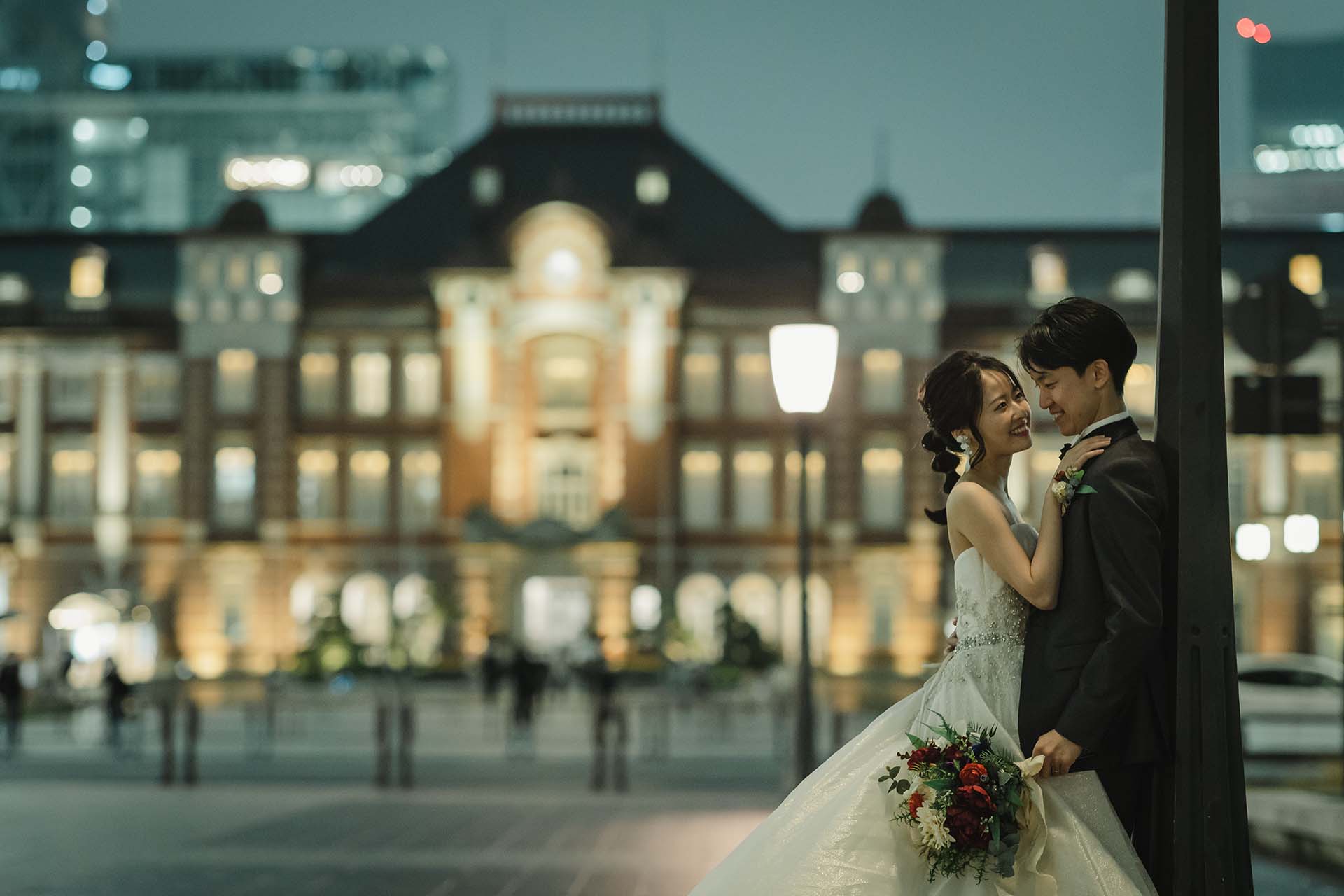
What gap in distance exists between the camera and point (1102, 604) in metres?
3.58

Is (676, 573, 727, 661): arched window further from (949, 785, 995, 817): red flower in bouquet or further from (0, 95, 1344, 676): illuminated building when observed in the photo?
(949, 785, 995, 817): red flower in bouquet

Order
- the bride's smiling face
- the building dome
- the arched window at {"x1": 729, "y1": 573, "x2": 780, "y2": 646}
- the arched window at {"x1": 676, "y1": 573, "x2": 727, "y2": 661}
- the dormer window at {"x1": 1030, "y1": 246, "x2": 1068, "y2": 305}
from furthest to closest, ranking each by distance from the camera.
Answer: the dormer window at {"x1": 1030, "y1": 246, "x2": 1068, "y2": 305} < the building dome < the arched window at {"x1": 729, "y1": 573, "x2": 780, "y2": 646} < the arched window at {"x1": 676, "y1": 573, "x2": 727, "y2": 661} < the bride's smiling face

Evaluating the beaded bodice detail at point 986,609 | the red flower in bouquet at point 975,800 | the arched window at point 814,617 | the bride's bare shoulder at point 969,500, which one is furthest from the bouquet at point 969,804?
the arched window at point 814,617

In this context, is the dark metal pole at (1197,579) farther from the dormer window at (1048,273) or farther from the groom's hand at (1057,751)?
the dormer window at (1048,273)

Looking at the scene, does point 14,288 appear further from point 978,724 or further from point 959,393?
point 978,724

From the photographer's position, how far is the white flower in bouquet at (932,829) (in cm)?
356

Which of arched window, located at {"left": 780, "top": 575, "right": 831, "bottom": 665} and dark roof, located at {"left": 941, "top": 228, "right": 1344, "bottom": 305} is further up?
dark roof, located at {"left": 941, "top": 228, "right": 1344, "bottom": 305}

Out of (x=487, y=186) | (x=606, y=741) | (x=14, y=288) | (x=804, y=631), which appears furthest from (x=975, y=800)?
(x=14, y=288)

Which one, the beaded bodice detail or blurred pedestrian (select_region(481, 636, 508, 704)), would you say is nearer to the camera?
the beaded bodice detail

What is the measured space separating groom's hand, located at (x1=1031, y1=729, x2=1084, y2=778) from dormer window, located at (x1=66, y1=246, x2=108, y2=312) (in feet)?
163

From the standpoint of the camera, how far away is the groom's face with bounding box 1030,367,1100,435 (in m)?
3.81

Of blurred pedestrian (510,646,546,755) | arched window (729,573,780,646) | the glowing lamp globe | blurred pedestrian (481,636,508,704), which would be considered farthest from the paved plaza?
arched window (729,573,780,646)

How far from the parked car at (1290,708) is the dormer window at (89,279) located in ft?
122

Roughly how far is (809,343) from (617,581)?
3573 centimetres
